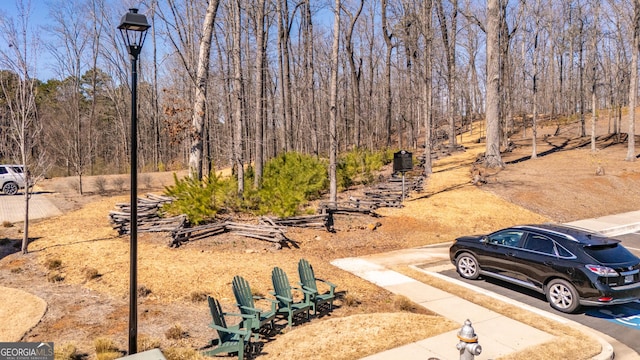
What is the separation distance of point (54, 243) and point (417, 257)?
39.2 ft

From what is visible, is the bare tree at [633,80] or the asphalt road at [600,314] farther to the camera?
the bare tree at [633,80]

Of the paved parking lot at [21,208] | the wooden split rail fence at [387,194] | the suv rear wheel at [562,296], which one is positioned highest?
the wooden split rail fence at [387,194]

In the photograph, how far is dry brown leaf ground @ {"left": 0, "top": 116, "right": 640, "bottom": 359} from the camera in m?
7.09

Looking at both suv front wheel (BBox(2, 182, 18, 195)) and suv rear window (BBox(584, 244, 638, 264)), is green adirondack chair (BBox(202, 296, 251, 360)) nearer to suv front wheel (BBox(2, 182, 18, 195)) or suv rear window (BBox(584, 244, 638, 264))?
suv rear window (BBox(584, 244, 638, 264))

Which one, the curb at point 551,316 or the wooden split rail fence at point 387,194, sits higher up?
the wooden split rail fence at point 387,194

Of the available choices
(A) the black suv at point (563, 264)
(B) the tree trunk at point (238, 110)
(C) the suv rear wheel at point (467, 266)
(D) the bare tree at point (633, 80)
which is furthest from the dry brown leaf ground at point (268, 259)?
(B) the tree trunk at point (238, 110)

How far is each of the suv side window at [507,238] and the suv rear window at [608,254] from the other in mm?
1542

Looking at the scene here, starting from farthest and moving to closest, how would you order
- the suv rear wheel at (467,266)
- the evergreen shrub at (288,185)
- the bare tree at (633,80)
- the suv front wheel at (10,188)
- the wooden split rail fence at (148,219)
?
the bare tree at (633,80)
the suv front wheel at (10,188)
the evergreen shrub at (288,185)
the wooden split rail fence at (148,219)
the suv rear wheel at (467,266)

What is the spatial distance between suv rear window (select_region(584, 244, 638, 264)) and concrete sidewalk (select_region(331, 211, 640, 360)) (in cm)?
139

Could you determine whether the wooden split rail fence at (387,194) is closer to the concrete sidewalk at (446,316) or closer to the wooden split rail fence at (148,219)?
the concrete sidewalk at (446,316)

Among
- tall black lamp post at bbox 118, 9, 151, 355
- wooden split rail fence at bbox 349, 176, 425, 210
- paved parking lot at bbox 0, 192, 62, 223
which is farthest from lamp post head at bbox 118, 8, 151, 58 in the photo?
paved parking lot at bbox 0, 192, 62, 223

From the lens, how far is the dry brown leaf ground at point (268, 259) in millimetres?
7094

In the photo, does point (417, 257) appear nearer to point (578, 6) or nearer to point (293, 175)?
point (293, 175)

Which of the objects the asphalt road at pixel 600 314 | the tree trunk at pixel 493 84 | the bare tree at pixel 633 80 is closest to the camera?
the asphalt road at pixel 600 314
